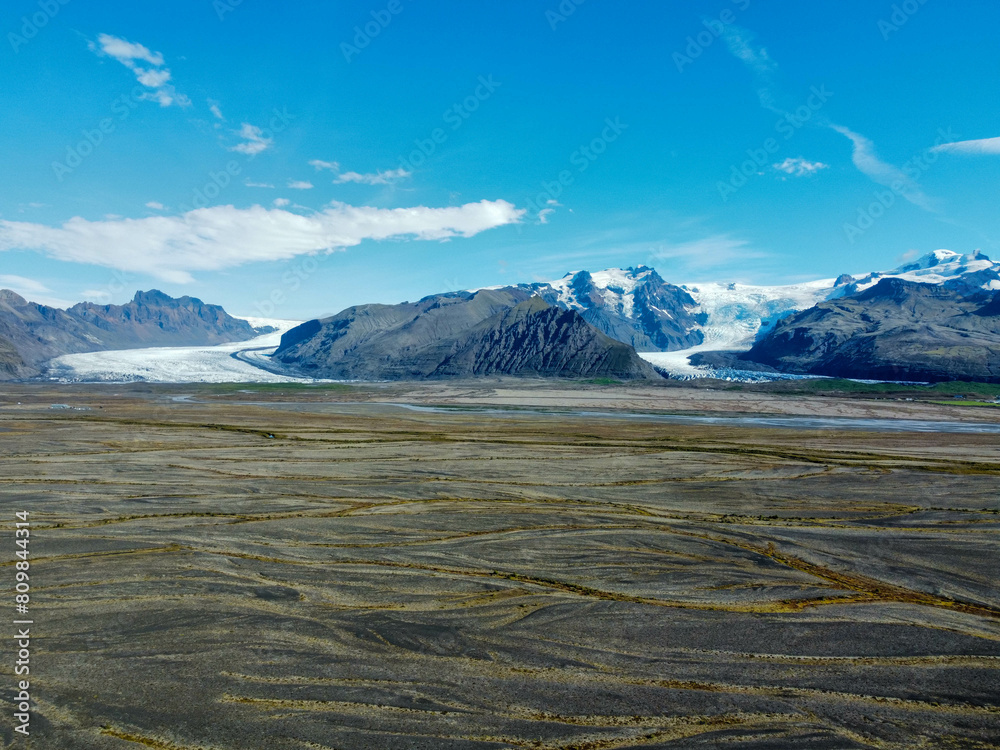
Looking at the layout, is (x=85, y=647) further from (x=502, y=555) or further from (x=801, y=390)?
(x=801, y=390)

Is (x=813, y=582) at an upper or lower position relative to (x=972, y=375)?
lower

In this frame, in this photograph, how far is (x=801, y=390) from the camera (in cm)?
11419

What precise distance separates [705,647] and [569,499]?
1364 centimetres

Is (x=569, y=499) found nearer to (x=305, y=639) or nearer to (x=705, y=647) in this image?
(x=705, y=647)

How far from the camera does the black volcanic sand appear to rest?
10.0 m

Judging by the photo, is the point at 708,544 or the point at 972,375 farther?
the point at 972,375

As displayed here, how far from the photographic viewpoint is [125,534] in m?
19.8

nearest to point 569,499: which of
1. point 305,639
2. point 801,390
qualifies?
point 305,639

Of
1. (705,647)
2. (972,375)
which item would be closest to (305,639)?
(705,647)

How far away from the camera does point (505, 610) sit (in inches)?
558

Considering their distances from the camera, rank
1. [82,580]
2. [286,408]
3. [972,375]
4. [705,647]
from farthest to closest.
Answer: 1. [972,375]
2. [286,408]
3. [82,580]
4. [705,647]

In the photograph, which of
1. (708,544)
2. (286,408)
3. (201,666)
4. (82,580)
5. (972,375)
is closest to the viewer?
(201,666)

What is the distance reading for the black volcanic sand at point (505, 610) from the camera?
10039mm

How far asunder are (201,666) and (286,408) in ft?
255
